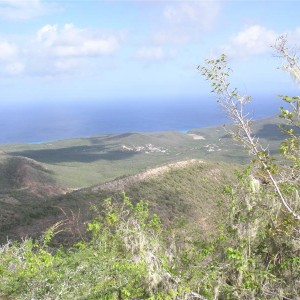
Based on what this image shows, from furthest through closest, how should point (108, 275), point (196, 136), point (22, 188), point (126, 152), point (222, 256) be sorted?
point (196, 136), point (126, 152), point (22, 188), point (222, 256), point (108, 275)

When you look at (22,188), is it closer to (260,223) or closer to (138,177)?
(138,177)

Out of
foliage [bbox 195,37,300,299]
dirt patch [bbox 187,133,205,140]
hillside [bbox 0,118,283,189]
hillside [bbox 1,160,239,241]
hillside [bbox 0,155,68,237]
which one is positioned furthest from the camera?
dirt patch [bbox 187,133,205,140]

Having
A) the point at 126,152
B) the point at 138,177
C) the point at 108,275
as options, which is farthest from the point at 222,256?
the point at 126,152

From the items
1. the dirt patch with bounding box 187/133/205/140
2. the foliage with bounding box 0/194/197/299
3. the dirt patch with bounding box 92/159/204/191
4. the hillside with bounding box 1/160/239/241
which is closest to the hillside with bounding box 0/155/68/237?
the hillside with bounding box 1/160/239/241

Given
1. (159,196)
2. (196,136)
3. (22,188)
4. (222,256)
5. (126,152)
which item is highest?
(196,136)

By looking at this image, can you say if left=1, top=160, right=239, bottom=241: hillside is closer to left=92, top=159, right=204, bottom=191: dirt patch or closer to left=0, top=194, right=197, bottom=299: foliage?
left=92, top=159, right=204, bottom=191: dirt patch

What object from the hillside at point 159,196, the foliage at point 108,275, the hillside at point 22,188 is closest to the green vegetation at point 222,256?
the foliage at point 108,275

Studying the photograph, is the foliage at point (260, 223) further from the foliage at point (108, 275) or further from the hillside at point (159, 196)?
the hillside at point (159, 196)

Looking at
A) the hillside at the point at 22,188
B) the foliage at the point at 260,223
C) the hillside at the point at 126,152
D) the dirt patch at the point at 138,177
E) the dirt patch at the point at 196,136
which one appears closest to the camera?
the foliage at the point at 260,223

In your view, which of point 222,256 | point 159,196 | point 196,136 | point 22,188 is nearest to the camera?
point 222,256

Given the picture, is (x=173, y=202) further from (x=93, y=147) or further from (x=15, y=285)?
(x=93, y=147)

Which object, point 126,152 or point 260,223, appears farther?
point 126,152

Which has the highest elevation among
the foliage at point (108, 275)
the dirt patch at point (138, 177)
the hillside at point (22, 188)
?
the foliage at point (108, 275)
